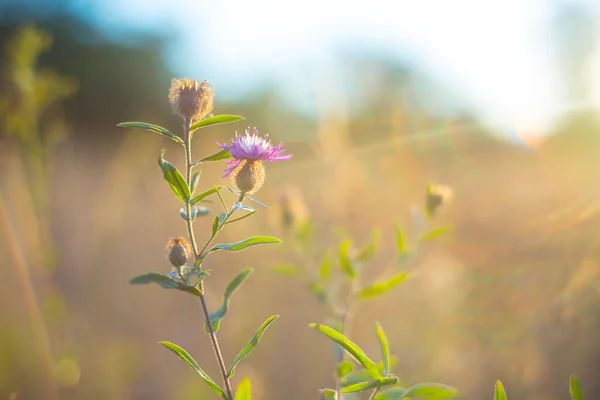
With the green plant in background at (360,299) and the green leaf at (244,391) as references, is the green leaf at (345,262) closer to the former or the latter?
the green plant in background at (360,299)

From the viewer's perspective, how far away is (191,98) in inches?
30.7

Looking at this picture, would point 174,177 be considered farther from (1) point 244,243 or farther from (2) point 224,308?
(2) point 224,308

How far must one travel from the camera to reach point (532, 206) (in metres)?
2.98

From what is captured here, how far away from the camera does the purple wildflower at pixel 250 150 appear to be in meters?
0.79

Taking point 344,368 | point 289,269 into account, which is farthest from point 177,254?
point 289,269

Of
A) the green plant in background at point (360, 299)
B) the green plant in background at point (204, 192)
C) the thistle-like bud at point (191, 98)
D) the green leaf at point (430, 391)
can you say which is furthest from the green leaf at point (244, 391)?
the thistle-like bud at point (191, 98)

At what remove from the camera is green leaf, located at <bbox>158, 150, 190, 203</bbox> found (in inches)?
27.0

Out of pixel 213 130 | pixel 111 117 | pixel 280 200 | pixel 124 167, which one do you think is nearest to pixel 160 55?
pixel 111 117

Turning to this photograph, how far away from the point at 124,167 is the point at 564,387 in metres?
2.40

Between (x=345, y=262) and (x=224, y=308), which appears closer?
(x=224, y=308)

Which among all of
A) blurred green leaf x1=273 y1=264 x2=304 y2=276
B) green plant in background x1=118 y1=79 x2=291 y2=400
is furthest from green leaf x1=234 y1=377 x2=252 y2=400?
blurred green leaf x1=273 y1=264 x2=304 y2=276

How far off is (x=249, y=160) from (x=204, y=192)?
0.10 m

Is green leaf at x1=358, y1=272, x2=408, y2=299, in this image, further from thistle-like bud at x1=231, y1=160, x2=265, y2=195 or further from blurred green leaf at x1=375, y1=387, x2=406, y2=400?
thistle-like bud at x1=231, y1=160, x2=265, y2=195

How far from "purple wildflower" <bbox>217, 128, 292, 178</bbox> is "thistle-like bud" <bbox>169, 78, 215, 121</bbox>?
60 millimetres
